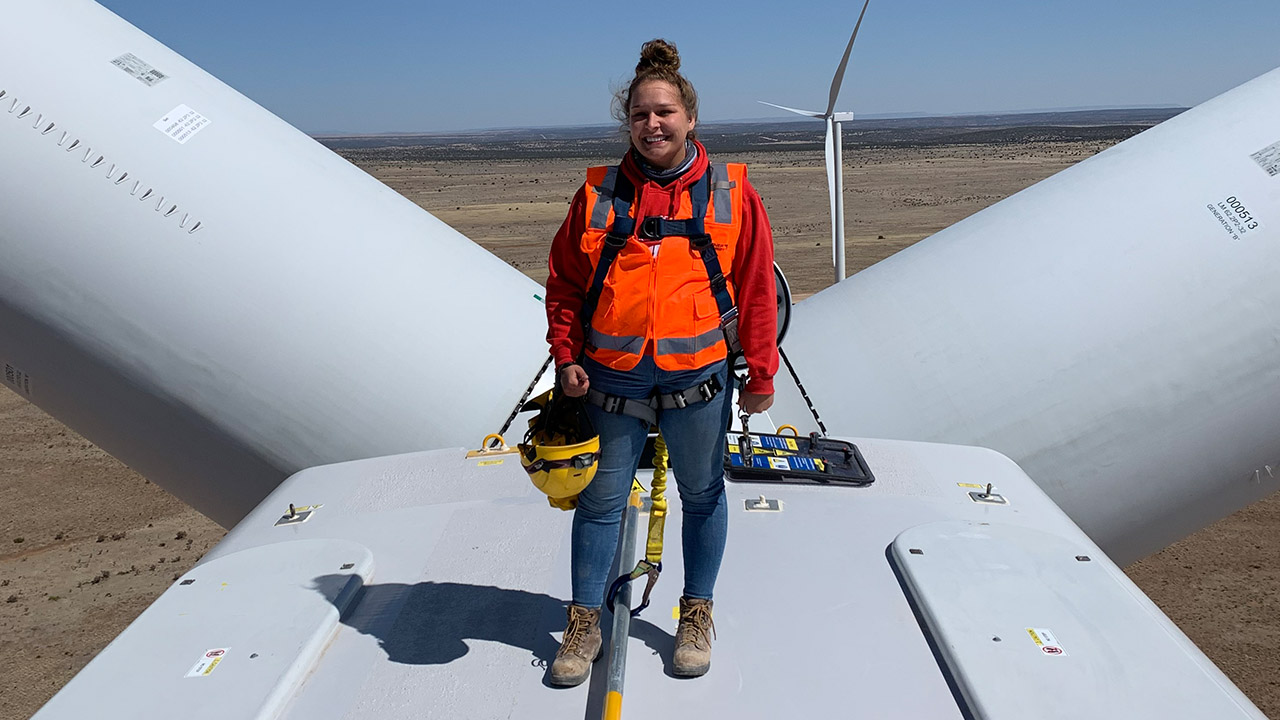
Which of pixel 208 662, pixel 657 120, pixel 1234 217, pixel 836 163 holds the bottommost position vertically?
pixel 208 662

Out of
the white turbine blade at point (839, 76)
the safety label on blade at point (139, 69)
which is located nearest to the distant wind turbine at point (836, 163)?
the white turbine blade at point (839, 76)

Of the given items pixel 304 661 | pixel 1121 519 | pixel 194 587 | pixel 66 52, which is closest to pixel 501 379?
pixel 194 587

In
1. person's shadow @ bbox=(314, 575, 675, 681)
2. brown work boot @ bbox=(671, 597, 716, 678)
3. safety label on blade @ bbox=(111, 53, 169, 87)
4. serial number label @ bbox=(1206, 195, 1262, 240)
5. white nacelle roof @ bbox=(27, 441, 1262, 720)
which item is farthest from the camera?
safety label on blade @ bbox=(111, 53, 169, 87)

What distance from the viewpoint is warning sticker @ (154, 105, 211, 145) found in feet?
12.0

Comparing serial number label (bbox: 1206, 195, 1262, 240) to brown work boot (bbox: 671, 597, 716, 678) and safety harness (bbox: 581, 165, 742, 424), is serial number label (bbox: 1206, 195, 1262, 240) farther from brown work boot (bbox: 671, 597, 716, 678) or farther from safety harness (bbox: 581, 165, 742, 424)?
brown work boot (bbox: 671, 597, 716, 678)

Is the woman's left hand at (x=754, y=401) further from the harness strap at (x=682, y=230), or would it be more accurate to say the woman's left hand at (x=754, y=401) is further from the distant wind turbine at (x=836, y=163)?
the distant wind turbine at (x=836, y=163)

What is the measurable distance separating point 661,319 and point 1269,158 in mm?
2973

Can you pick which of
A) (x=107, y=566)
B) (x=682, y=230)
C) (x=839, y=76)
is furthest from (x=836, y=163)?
(x=107, y=566)

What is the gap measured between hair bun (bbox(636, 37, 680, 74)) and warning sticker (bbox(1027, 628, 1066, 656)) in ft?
5.44

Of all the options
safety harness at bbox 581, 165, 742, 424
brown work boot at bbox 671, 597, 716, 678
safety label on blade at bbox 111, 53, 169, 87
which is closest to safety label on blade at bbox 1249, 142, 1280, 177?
safety harness at bbox 581, 165, 742, 424

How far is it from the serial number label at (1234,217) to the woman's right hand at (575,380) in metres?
2.83

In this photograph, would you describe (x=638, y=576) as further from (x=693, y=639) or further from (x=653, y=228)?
(x=653, y=228)

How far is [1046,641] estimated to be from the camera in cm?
228

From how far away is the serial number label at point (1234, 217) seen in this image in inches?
142
